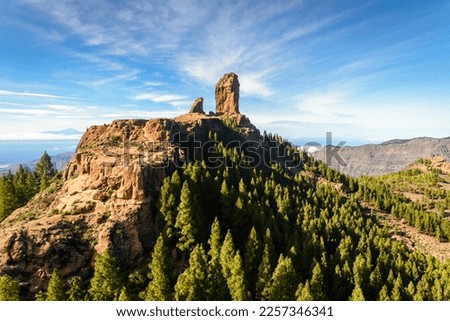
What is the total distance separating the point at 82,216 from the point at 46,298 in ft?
59.4

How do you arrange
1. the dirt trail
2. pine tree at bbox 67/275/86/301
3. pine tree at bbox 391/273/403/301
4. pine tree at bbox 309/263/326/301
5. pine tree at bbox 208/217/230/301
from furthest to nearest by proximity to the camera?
the dirt trail → pine tree at bbox 391/273/403/301 → pine tree at bbox 309/263/326/301 → pine tree at bbox 208/217/230/301 → pine tree at bbox 67/275/86/301

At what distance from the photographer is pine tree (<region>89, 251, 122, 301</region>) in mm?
52562

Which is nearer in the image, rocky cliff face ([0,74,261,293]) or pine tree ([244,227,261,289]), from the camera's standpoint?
rocky cliff face ([0,74,261,293])

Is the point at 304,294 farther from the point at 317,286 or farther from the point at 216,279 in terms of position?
the point at 216,279

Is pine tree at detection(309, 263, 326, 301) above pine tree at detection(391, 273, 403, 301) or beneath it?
above

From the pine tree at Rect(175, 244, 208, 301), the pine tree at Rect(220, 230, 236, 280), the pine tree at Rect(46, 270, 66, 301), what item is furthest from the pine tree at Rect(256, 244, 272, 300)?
the pine tree at Rect(46, 270, 66, 301)

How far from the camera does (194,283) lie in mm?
50219

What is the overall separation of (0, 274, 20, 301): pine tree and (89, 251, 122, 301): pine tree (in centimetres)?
1103

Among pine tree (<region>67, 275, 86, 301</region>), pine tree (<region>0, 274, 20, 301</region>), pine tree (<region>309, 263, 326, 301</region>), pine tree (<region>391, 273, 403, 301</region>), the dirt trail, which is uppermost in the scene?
pine tree (<region>0, 274, 20, 301</region>)

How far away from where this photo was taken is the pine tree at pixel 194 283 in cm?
4969

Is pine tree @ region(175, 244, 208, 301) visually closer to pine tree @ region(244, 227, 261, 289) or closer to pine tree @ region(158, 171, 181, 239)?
pine tree @ region(244, 227, 261, 289)

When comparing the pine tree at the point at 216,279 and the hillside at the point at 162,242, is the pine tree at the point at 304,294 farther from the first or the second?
the pine tree at the point at 216,279

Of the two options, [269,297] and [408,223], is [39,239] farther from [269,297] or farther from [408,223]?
[408,223]
